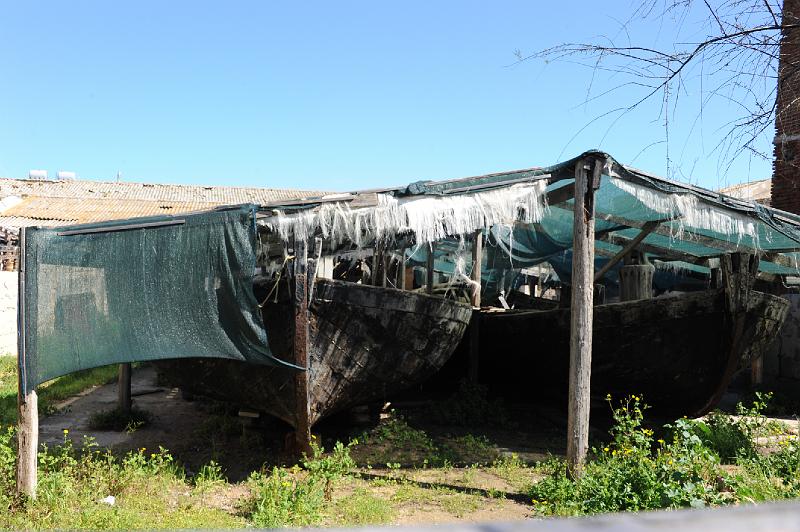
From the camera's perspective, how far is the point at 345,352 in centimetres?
614

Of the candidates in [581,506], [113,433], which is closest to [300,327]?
[581,506]

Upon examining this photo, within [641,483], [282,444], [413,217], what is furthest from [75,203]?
[641,483]

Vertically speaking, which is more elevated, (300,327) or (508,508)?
(300,327)

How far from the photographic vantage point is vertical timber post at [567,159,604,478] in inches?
207

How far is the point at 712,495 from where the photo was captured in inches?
155

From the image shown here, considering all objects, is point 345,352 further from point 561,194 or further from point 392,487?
point 561,194

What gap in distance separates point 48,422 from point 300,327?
453cm

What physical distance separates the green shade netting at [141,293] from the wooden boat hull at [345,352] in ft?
3.07

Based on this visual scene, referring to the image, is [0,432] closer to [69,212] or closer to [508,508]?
[508,508]

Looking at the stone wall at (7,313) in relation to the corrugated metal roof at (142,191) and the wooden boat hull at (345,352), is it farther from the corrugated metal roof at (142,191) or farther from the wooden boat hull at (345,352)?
the corrugated metal roof at (142,191)

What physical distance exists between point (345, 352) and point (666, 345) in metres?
3.79

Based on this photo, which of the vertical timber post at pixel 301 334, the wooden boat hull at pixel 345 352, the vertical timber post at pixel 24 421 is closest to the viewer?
the vertical timber post at pixel 24 421

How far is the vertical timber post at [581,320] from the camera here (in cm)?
525

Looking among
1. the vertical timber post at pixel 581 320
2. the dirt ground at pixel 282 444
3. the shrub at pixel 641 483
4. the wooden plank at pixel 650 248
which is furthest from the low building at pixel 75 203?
the shrub at pixel 641 483
